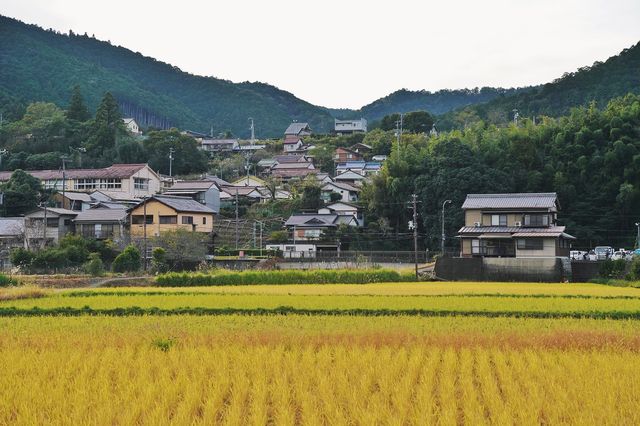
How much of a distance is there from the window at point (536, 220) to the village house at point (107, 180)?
1241 inches

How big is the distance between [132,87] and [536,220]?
8591 cm

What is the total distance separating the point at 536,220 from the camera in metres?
40.1

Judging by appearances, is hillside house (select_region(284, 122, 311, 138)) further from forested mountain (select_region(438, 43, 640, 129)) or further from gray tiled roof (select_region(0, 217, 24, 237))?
gray tiled roof (select_region(0, 217, 24, 237))

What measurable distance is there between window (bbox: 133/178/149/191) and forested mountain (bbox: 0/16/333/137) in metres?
26.2

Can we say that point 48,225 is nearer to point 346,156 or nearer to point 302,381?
point 346,156

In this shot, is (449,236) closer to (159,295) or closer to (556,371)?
(159,295)

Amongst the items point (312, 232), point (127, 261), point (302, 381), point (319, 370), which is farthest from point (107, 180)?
point (302, 381)

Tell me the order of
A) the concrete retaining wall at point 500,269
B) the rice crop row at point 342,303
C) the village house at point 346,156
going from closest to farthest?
the rice crop row at point 342,303 → the concrete retaining wall at point 500,269 → the village house at point 346,156

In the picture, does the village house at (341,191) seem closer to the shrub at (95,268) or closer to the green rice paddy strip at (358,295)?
the shrub at (95,268)

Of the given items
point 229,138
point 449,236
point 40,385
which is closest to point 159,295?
point 40,385

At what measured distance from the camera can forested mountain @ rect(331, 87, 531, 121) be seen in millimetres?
148875

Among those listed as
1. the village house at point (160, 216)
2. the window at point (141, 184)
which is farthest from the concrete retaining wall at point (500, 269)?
the window at point (141, 184)

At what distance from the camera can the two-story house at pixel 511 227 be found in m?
38.5

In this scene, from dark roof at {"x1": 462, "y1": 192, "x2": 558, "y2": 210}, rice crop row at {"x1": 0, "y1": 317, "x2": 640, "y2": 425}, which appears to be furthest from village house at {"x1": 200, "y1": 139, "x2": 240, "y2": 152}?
rice crop row at {"x1": 0, "y1": 317, "x2": 640, "y2": 425}
